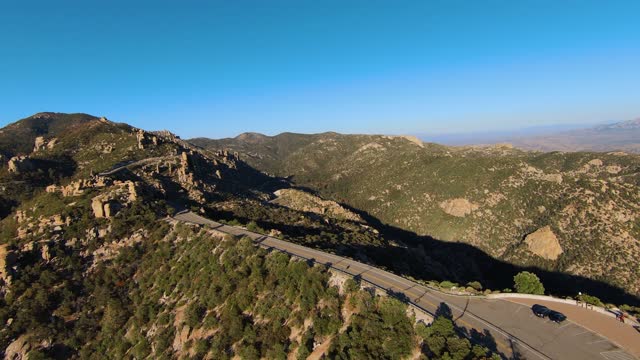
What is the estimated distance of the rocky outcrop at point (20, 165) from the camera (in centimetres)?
8469

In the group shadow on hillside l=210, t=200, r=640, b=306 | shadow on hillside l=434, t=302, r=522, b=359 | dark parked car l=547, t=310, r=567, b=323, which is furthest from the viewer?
shadow on hillside l=210, t=200, r=640, b=306

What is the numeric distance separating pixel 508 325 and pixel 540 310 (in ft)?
15.4

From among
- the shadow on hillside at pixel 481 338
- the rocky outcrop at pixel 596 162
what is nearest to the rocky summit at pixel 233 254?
the shadow on hillside at pixel 481 338

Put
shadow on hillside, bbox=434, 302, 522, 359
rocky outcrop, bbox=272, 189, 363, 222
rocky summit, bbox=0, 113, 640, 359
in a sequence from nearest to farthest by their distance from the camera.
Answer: shadow on hillside, bbox=434, 302, 522, 359 → rocky summit, bbox=0, 113, 640, 359 → rocky outcrop, bbox=272, 189, 363, 222

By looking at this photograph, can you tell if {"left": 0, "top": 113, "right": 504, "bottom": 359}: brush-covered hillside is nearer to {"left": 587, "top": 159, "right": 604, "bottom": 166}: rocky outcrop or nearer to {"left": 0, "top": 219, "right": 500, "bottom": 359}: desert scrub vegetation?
{"left": 0, "top": 219, "right": 500, "bottom": 359}: desert scrub vegetation

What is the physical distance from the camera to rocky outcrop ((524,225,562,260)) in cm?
10311

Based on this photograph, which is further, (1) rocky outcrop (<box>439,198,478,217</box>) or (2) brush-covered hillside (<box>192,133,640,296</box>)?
(1) rocky outcrop (<box>439,198,478,217</box>)

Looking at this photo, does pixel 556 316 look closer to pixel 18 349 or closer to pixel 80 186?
pixel 18 349

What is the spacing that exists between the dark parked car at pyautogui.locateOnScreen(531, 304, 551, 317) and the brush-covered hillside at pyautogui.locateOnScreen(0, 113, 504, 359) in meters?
13.0

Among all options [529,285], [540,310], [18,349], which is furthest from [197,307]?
[529,285]

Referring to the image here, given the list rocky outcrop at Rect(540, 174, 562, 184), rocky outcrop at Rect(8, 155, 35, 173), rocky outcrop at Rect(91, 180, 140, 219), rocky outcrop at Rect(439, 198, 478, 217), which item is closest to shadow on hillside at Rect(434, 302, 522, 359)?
rocky outcrop at Rect(91, 180, 140, 219)

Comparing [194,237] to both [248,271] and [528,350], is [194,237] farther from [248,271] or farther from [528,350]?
[528,350]

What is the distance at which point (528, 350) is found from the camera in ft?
92.5

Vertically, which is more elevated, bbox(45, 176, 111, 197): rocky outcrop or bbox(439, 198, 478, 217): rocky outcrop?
bbox(45, 176, 111, 197): rocky outcrop
